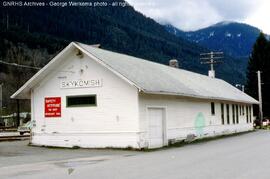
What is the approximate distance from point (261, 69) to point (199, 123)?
47.6 m

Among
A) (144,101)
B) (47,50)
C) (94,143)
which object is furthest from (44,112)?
(47,50)

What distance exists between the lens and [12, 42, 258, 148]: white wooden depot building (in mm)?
23734

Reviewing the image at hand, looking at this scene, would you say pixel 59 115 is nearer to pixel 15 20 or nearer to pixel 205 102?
pixel 205 102

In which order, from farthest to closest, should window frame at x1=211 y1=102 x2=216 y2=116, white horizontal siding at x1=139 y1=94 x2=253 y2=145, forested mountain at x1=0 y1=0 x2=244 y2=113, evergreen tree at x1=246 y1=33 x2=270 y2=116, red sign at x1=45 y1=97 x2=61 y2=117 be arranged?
forested mountain at x1=0 y1=0 x2=244 y2=113 < evergreen tree at x1=246 y1=33 x2=270 y2=116 < window frame at x1=211 y1=102 x2=216 y2=116 < red sign at x1=45 y1=97 x2=61 y2=117 < white horizontal siding at x1=139 y1=94 x2=253 y2=145

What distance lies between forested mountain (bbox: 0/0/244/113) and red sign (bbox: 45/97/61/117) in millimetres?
91130

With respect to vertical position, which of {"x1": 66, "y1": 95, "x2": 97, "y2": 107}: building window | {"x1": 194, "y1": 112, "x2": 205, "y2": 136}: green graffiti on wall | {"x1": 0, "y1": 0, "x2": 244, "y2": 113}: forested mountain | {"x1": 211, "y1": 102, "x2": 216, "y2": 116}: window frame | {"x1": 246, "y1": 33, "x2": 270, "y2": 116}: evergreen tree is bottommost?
{"x1": 194, "y1": 112, "x2": 205, "y2": 136}: green graffiti on wall

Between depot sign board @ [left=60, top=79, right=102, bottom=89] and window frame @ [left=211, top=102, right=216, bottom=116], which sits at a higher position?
depot sign board @ [left=60, top=79, right=102, bottom=89]

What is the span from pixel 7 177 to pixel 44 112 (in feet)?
43.8

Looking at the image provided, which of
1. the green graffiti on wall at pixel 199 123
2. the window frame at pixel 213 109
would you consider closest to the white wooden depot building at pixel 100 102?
the green graffiti on wall at pixel 199 123

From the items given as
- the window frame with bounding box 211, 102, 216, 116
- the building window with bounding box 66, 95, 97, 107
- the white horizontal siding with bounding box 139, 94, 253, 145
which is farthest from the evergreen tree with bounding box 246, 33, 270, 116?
the building window with bounding box 66, 95, 97, 107

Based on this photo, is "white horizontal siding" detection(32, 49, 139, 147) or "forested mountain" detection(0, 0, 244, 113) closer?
"white horizontal siding" detection(32, 49, 139, 147)

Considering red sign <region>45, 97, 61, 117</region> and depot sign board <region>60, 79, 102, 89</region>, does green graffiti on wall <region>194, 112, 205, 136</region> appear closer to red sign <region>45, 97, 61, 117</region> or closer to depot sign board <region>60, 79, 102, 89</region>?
depot sign board <region>60, 79, 102, 89</region>

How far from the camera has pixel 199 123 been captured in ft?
107

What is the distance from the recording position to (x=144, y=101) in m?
24.2
